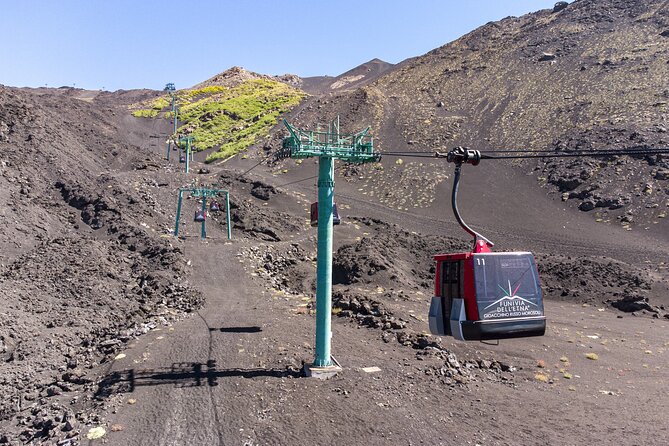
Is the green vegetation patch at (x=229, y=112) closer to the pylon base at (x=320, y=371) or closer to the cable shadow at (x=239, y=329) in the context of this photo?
the cable shadow at (x=239, y=329)

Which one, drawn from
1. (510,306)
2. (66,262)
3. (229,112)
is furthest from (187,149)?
(510,306)

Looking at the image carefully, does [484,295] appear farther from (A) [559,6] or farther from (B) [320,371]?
(A) [559,6]

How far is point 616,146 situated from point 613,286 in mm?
26173

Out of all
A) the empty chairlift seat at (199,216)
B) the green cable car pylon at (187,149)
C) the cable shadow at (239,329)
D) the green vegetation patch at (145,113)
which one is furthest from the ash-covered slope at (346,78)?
the cable shadow at (239,329)

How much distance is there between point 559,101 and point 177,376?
61.9 metres

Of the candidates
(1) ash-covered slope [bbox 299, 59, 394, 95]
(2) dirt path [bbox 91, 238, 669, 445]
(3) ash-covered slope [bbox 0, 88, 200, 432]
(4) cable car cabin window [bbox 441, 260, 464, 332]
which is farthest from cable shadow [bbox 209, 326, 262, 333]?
(1) ash-covered slope [bbox 299, 59, 394, 95]

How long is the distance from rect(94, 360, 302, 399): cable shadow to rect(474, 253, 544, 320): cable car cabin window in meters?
5.66

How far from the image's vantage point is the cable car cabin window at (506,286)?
411 inches

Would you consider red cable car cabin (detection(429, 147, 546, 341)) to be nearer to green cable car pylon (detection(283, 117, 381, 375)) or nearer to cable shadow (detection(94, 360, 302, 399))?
green cable car pylon (detection(283, 117, 381, 375))

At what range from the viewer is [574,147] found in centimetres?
5400

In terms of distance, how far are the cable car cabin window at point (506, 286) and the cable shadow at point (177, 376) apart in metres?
5.66

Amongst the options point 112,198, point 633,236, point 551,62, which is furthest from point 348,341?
point 551,62

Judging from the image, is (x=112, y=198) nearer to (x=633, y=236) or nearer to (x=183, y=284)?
(x=183, y=284)

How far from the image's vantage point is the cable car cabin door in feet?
34.8
